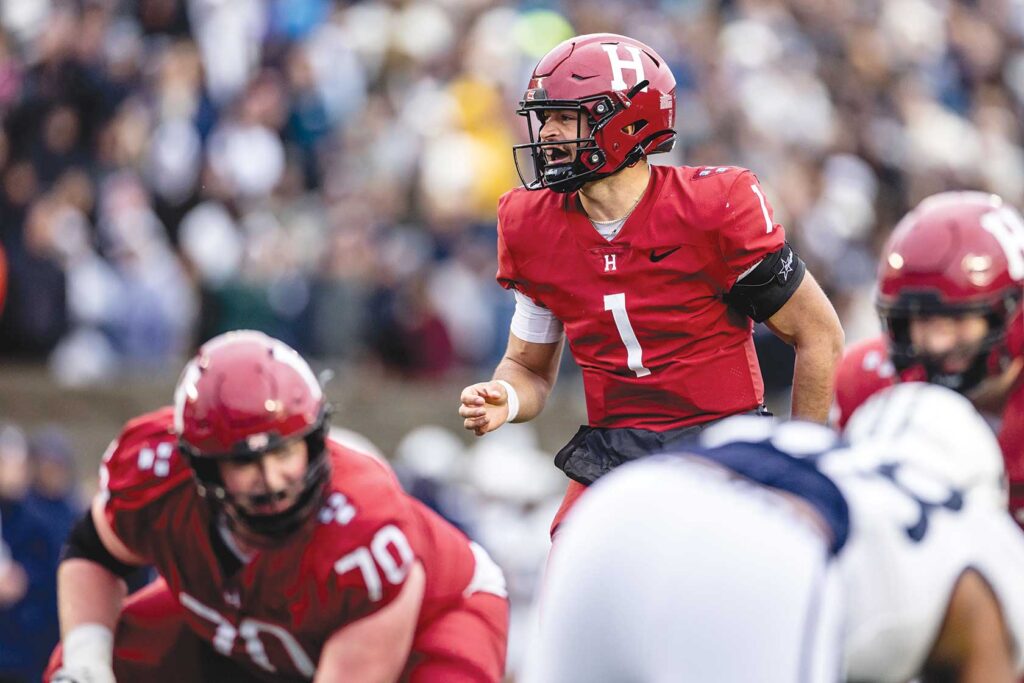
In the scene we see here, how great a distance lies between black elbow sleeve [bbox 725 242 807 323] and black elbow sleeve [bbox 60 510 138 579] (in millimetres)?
1698

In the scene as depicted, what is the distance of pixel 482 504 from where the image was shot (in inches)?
381

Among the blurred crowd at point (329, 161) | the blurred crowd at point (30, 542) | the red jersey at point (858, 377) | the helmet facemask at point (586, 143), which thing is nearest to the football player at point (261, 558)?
the helmet facemask at point (586, 143)

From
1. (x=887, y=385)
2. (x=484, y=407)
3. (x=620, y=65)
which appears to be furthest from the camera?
(x=887, y=385)

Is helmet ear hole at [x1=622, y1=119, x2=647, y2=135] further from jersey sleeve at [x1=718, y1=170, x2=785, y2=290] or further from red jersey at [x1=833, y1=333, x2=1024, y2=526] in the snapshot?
red jersey at [x1=833, y1=333, x2=1024, y2=526]

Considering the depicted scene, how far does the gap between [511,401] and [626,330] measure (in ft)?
1.13

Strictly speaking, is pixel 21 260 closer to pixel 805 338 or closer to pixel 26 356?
pixel 26 356

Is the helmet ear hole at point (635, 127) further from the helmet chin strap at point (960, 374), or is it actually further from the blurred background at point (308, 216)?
the blurred background at point (308, 216)

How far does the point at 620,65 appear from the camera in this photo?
4.17 metres

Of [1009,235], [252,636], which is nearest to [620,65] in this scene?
[1009,235]

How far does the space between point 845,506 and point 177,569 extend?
1983 millimetres

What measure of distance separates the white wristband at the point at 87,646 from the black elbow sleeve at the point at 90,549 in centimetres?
16

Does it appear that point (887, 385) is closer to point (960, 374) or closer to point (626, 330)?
point (626, 330)

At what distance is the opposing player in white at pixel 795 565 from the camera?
99.8 inches

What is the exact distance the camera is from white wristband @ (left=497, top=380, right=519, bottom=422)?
421 centimetres
